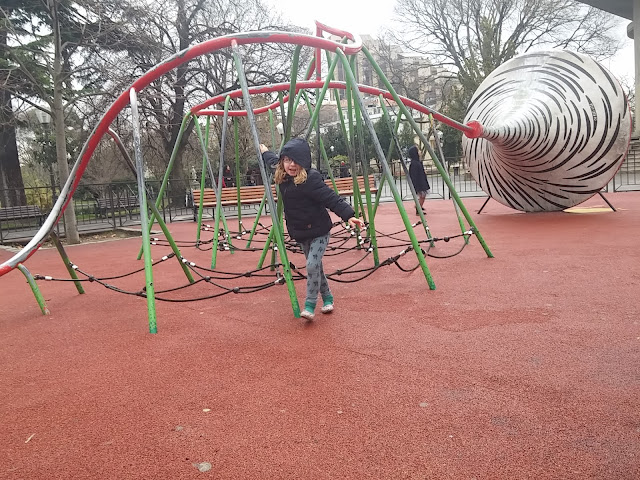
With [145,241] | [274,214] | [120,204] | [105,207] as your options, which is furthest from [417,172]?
[120,204]

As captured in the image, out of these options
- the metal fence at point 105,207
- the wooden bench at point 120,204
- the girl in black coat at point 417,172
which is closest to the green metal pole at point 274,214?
the girl in black coat at point 417,172

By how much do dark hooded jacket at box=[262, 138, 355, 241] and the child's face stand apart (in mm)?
26

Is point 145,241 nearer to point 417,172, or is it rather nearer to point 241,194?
point 241,194

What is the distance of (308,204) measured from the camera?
13.5 feet

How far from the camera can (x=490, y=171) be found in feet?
33.0

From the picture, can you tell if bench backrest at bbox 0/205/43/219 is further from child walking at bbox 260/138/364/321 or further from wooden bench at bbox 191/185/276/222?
child walking at bbox 260/138/364/321

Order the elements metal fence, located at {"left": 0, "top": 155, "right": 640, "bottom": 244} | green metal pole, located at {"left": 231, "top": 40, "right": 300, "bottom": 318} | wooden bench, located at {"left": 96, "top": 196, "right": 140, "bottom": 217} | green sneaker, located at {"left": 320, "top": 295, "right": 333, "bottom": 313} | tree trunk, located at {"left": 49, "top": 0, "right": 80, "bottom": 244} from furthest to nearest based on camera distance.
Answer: wooden bench, located at {"left": 96, "top": 196, "right": 140, "bottom": 217} → metal fence, located at {"left": 0, "top": 155, "right": 640, "bottom": 244} → tree trunk, located at {"left": 49, "top": 0, "right": 80, "bottom": 244} → green sneaker, located at {"left": 320, "top": 295, "right": 333, "bottom": 313} → green metal pole, located at {"left": 231, "top": 40, "right": 300, "bottom": 318}

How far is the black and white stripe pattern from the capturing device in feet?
28.2

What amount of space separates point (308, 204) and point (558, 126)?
6395 mm

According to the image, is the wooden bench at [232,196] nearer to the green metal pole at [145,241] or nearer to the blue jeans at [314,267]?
the green metal pole at [145,241]

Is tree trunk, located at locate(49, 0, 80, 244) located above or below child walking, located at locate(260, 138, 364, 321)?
above

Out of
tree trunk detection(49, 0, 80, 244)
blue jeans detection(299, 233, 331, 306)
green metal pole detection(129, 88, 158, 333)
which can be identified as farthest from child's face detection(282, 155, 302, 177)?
tree trunk detection(49, 0, 80, 244)

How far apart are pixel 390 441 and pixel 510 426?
20.3 inches

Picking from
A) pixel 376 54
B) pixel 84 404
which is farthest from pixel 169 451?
pixel 376 54
